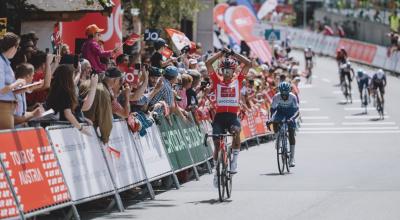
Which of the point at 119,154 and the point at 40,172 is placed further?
the point at 119,154

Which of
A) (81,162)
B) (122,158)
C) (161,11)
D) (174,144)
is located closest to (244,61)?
(174,144)

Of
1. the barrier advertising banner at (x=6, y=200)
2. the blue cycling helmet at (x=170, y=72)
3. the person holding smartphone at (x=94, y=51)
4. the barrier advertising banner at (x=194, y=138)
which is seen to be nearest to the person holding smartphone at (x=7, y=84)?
the barrier advertising banner at (x=6, y=200)

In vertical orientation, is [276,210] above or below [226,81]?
below

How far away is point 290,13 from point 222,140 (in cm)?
9206

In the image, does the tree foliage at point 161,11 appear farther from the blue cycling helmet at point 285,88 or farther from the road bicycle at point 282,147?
the road bicycle at point 282,147

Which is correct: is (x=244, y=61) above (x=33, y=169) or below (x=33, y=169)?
above

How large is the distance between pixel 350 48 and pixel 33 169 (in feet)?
183

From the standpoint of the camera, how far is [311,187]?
17.4 meters

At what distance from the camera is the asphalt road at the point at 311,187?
1432 centimetres

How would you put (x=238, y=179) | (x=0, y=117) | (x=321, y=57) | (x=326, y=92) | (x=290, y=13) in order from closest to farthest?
1. (x=0, y=117)
2. (x=238, y=179)
3. (x=326, y=92)
4. (x=321, y=57)
5. (x=290, y=13)

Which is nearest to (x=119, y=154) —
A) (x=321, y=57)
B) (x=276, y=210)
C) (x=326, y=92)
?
(x=276, y=210)

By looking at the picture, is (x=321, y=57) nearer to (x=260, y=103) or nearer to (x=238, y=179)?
(x=260, y=103)

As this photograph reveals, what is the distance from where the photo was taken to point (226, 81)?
17.1 m

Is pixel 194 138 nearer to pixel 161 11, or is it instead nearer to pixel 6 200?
pixel 6 200
